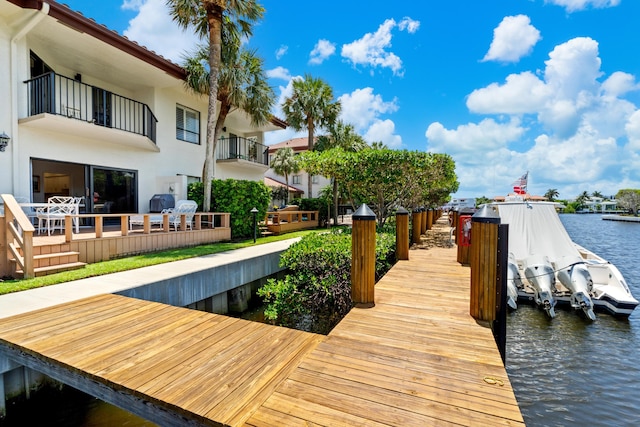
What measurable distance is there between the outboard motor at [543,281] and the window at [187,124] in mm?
14730

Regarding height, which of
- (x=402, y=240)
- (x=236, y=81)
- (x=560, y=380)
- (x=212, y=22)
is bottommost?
(x=560, y=380)

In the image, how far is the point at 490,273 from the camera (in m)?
3.85

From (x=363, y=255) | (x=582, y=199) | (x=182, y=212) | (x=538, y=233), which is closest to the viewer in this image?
(x=363, y=255)

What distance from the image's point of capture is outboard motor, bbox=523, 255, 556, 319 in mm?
8094

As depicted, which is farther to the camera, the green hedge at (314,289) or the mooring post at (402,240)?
the mooring post at (402,240)

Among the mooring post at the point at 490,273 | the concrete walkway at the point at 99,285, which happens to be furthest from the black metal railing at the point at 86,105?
the mooring post at the point at 490,273

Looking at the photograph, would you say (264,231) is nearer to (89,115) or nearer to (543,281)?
(89,115)

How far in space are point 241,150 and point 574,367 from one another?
57.1ft

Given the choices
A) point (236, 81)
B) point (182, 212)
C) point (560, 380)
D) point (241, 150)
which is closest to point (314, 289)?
point (560, 380)

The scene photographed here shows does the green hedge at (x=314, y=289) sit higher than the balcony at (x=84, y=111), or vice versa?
the balcony at (x=84, y=111)

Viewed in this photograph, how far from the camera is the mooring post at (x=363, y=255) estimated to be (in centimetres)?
451

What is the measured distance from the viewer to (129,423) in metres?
3.79

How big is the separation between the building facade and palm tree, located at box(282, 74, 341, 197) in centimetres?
708

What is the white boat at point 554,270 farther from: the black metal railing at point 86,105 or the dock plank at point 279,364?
the black metal railing at point 86,105
